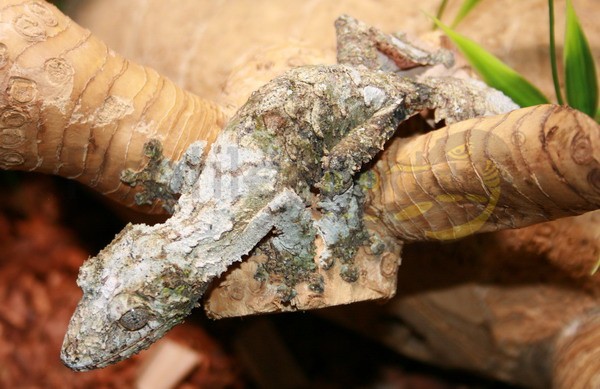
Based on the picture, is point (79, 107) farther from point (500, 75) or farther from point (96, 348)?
point (500, 75)

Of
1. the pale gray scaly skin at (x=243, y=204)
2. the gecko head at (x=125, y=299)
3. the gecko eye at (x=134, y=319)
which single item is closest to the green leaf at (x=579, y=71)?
the pale gray scaly skin at (x=243, y=204)

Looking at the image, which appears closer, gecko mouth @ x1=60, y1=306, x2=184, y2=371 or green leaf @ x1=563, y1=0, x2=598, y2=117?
gecko mouth @ x1=60, y1=306, x2=184, y2=371

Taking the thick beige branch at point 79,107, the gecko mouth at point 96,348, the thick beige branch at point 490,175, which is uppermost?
the thick beige branch at point 490,175

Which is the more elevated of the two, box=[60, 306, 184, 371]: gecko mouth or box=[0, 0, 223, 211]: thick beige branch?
box=[0, 0, 223, 211]: thick beige branch

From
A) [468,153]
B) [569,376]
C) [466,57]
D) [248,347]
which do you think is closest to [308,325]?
[248,347]

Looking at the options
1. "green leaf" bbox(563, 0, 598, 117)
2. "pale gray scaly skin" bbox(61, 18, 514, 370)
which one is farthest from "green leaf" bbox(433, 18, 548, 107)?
"pale gray scaly skin" bbox(61, 18, 514, 370)

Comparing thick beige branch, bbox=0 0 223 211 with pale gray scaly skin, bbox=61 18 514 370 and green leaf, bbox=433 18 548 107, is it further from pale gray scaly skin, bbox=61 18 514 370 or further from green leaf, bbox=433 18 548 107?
green leaf, bbox=433 18 548 107

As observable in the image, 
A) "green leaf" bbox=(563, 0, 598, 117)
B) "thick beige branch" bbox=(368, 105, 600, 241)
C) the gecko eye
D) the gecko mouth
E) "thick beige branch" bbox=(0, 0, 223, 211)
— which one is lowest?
the gecko mouth

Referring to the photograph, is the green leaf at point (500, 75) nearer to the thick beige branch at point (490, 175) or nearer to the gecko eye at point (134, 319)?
the thick beige branch at point (490, 175)

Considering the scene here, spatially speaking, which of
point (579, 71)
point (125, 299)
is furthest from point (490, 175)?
point (125, 299)
